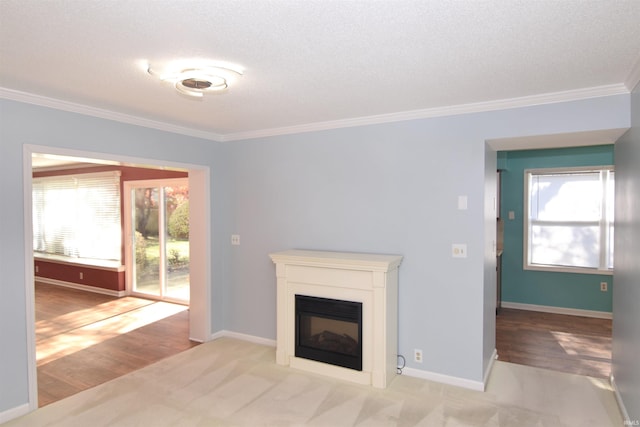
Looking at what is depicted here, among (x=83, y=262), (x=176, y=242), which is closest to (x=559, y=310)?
→ (x=176, y=242)

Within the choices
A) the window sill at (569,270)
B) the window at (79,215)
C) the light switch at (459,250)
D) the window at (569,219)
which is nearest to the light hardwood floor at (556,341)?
the window sill at (569,270)

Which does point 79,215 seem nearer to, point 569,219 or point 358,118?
point 358,118

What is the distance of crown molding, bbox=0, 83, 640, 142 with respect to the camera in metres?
2.71

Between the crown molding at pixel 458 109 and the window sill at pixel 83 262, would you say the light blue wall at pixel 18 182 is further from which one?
the window sill at pixel 83 262

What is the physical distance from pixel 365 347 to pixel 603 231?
3962 mm

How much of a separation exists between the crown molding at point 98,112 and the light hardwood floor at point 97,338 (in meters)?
2.30

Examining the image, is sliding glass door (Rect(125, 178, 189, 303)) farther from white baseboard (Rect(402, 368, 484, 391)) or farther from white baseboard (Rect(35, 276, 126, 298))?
white baseboard (Rect(402, 368, 484, 391))

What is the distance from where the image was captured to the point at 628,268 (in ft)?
8.61

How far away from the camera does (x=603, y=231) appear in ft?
16.8

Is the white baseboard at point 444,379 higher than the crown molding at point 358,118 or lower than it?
lower

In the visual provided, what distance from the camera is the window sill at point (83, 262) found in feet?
21.5

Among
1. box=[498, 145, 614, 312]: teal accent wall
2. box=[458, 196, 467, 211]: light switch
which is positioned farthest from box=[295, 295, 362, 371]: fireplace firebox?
box=[498, 145, 614, 312]: teal accent wall

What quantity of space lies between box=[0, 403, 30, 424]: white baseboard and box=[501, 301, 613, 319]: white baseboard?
18.7ft

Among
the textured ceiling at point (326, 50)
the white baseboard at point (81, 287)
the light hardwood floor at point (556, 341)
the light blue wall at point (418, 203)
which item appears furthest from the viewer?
the white baseboard at point (81, 287)
